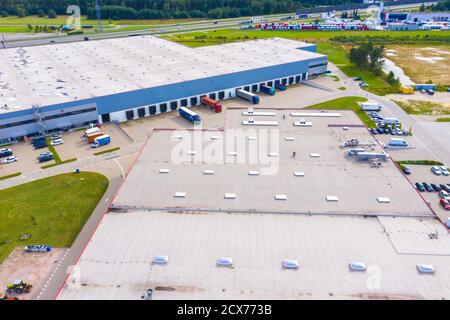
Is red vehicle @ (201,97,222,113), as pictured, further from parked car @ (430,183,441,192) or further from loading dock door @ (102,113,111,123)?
parked car @ (430,183,441,192)

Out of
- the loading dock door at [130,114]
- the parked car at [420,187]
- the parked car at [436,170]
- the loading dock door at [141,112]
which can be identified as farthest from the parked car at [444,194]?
the loading dock door at [130,114]

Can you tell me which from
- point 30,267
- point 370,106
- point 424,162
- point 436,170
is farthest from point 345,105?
point 30,267

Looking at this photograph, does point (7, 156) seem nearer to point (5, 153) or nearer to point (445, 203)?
point (5, 153)

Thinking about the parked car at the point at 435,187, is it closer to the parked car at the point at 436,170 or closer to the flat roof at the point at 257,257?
the parked car at the point at 436,170

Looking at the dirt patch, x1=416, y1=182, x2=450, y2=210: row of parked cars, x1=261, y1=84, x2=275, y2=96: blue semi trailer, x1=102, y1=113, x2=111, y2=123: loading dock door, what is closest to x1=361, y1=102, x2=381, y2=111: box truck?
x1=261, y1=84, x2=275, y2=96: blue semi trailer

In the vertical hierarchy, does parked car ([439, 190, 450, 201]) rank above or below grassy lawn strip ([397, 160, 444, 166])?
below
